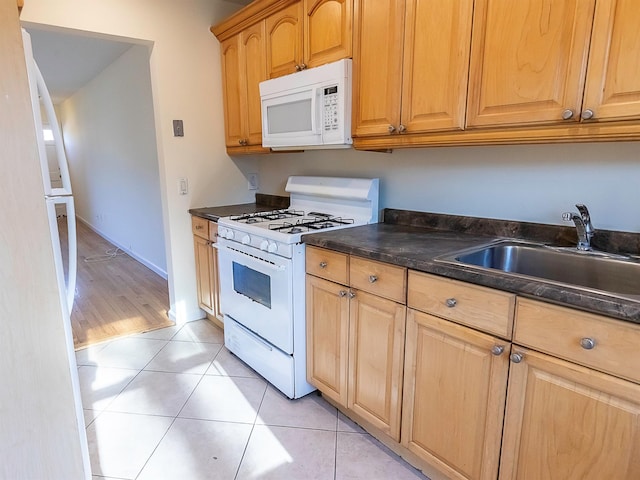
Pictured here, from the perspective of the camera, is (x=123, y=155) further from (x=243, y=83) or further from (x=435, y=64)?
(x=435, y=64)

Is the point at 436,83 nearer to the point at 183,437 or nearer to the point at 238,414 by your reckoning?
the point at 238,414

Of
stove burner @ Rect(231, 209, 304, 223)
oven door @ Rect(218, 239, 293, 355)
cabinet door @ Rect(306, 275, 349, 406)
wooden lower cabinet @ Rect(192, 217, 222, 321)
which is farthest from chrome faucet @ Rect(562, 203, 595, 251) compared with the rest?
wooden lower cabinet @ Rect(192, 217, 222, 321)

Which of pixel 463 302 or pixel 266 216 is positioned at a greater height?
pixel 266 216

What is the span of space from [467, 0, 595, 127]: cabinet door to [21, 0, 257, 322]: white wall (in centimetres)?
204

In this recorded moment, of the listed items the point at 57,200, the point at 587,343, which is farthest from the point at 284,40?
the point at 587,343

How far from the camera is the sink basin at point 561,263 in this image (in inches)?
52.9

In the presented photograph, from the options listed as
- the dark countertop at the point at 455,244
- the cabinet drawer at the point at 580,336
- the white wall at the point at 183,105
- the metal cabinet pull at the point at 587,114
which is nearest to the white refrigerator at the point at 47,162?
the dark countertop at the point at 455,244

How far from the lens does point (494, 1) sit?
54.2 inches

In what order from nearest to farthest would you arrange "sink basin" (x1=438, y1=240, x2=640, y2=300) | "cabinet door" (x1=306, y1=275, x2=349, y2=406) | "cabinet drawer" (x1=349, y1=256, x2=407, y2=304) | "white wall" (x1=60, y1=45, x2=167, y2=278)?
"sink basin" (x1=438, y1=240, x2=640, y2=300)
"cabinet drawer" (x1=349, y1=256, x2=407, y2=304)
"cabinet door" (x1=306, y1=275, x2=349, y2=406)
"white wall" (x1=60, y1=45, x2=167, y2=278)

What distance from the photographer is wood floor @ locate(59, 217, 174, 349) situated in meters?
2.94

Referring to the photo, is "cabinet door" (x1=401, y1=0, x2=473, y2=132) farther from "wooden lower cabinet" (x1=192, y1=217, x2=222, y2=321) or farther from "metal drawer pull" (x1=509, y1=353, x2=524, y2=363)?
"wooden lower cabinet" (x1=192, y1=217, x2=222, y2=321)

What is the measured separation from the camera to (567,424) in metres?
1.08

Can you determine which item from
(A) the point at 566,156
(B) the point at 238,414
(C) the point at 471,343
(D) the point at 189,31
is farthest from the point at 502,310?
(D) the point at 189,31

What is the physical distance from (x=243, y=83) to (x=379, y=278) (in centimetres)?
185
